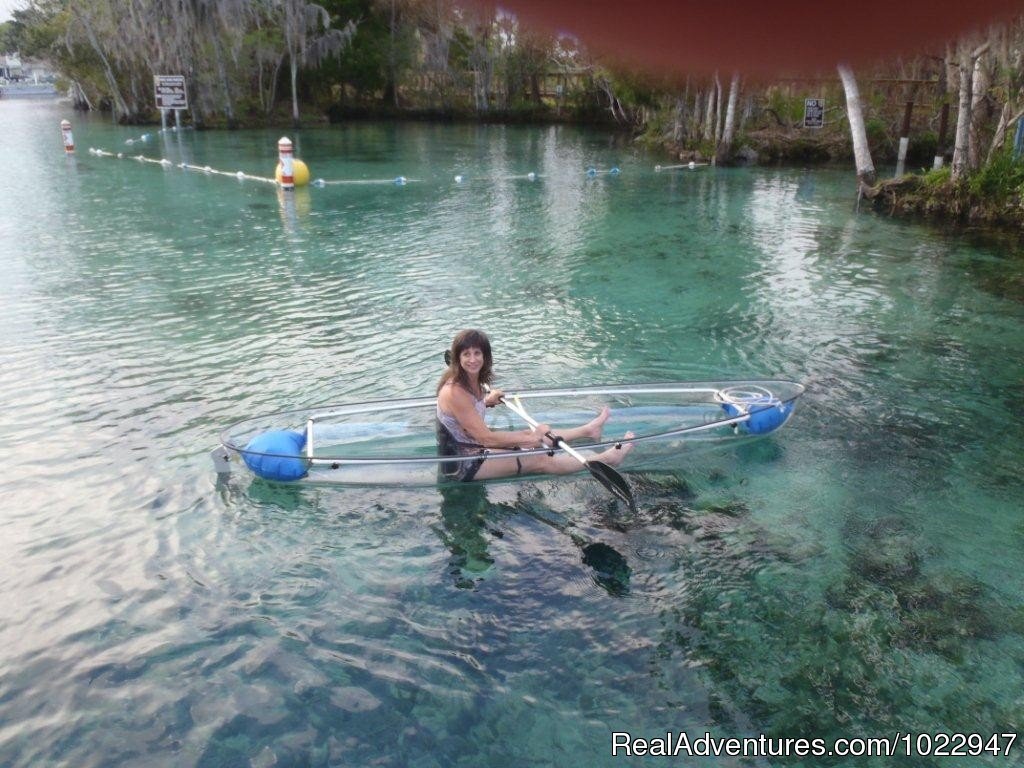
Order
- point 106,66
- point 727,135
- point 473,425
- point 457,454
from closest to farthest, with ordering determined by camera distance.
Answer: point 473,425
point 457,454
point 727,135
point 106,66

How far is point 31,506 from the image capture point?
5.91 m

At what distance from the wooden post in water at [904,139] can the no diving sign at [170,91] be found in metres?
25.8

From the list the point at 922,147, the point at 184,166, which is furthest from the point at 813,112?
the point at 184,166

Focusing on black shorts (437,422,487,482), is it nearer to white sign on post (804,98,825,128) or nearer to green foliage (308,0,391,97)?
white sign on post (804,98,825,128)

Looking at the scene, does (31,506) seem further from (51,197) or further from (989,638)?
(51,197)

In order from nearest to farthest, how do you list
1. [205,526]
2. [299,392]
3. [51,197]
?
1. [205,526]
2. [299,392]
3. [51,197]

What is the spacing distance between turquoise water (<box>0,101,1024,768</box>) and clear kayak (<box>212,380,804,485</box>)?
18 cm

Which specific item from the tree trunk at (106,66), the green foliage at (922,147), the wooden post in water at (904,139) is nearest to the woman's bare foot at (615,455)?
the wooden post in water at (904,139)

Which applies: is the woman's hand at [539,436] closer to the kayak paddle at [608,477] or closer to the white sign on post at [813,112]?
the kayak paddle at [608,477]

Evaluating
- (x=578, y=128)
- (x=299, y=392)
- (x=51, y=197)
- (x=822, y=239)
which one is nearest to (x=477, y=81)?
(x=578, y=128)

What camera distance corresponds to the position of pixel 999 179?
1585cm

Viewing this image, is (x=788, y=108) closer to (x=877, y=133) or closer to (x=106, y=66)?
(x=877, y=133)

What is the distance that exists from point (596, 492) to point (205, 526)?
9.32ft

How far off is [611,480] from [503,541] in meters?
0.86
